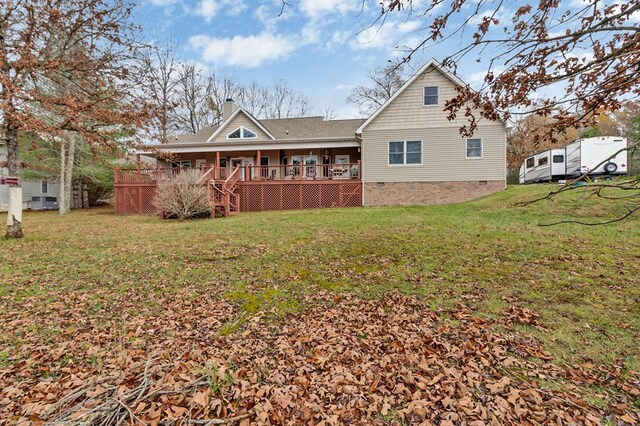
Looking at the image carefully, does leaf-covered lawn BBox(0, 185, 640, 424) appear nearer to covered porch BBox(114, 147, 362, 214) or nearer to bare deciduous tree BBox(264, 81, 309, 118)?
covered porch BBox(114, 147, 362, 214)

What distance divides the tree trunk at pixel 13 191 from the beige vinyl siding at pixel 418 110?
1291cm

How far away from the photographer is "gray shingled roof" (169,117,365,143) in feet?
59.6

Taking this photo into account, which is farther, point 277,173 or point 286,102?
point 286,102

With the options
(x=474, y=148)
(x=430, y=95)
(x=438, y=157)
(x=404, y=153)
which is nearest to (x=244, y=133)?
(x=404, y=153)

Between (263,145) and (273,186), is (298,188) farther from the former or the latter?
(263,145)

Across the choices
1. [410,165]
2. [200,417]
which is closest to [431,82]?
[410,165]

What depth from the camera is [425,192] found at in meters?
15.2

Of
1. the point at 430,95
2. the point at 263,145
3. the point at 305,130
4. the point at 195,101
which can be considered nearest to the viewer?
the point at 430,95

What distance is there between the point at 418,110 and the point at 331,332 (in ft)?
45.8

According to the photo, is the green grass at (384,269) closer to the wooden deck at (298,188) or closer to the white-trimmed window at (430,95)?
the wooden deck at (298,188)

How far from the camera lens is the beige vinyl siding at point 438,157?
14.7 m

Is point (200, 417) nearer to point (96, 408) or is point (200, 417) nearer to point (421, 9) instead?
point (96, 408)

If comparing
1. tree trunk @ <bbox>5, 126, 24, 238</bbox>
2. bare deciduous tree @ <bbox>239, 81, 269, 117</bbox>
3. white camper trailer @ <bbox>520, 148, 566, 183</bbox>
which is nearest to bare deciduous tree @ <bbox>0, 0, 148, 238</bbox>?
tree trunk @ <bbox>5, 126, 24, 238</bbox>

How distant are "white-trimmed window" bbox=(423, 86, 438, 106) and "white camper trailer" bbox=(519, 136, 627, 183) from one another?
641 centimetres
